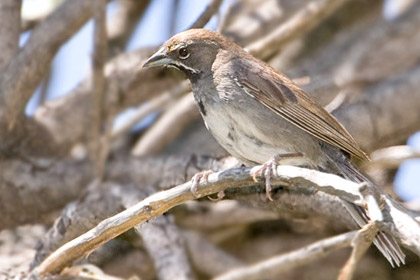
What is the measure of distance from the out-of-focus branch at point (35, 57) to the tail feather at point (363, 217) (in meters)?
2.28

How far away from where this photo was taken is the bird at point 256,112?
411 cm

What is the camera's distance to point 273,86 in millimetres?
4297

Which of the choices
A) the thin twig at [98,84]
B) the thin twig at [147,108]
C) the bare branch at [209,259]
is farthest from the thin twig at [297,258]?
the thin twig at [147,108]

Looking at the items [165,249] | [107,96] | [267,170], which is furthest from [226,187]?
[107,96]

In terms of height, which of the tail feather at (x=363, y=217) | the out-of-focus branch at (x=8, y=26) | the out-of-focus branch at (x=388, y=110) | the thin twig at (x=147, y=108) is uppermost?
the out-of-focus branch at (x=8, y=26)

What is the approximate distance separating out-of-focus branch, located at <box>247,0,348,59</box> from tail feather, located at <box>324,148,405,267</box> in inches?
62.6

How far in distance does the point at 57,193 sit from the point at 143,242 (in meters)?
1.10

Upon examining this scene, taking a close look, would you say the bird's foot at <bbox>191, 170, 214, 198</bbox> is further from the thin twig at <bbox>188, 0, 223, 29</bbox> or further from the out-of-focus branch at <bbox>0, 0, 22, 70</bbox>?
the out-of-focus branch at <bbox>0, 0, 22, 70</bbox>

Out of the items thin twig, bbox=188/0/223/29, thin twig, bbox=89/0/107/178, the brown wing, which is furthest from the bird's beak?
thin twig, bbox=89/0/107/178

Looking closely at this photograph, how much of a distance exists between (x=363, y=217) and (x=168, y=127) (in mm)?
3002

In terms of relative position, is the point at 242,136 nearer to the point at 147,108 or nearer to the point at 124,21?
the point at 147,108

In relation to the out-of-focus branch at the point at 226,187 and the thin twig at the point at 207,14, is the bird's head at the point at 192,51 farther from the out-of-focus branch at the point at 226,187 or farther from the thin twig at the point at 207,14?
the out-of-focus branch at the point at 226,187

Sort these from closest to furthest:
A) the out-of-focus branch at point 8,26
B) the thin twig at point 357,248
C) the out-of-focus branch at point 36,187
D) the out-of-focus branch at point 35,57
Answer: the thin twig at point 357,248 → the out-of-focus branch at point 35,57 → the out-of-focus branch at point 8,26 → the out-of-focus branch at point 36,187

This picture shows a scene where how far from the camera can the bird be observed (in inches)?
162
